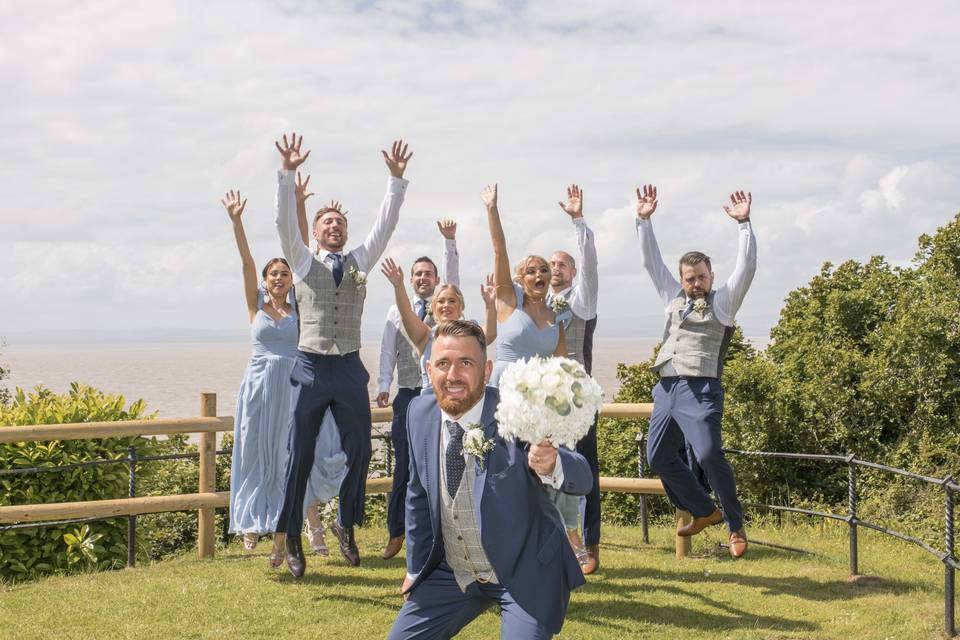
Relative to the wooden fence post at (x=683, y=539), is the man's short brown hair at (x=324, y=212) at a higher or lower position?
higher

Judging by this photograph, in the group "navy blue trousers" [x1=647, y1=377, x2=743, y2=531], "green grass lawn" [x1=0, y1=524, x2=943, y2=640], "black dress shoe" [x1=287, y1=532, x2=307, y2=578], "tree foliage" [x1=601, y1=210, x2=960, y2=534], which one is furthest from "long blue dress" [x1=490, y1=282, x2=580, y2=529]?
"tree foliage" [x1=601, y1=210, x2=960, y2=534]

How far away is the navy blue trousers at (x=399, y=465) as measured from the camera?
823cm

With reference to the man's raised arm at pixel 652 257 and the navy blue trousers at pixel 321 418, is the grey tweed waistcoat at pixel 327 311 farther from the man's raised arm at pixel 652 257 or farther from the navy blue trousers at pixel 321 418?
the man's raised arm at pixel 652 257

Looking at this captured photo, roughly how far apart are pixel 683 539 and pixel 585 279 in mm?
2800

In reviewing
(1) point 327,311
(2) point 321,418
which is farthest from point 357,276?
(2) point 321,418

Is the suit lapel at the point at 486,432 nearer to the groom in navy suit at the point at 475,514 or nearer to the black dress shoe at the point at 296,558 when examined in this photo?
the groom in navy suit at the point at 475,514

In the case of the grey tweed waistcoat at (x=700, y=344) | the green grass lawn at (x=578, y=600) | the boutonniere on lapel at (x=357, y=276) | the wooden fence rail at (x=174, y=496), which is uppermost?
the boutonniere on lapel at (x=357, y=276)

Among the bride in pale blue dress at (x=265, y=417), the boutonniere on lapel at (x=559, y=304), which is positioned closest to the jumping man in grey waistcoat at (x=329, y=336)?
the bride in pale blue dress at (x=265, y=417)

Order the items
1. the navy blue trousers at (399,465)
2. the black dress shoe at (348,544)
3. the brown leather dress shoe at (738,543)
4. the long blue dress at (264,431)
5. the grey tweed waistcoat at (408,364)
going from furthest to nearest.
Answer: the grey tweed waistcoat at (408,364), the long blue dress at (264,431), the navy blue trousers at (399,465), the black dress shoe at (348,544), the brown leather dress shoe at (738,543)

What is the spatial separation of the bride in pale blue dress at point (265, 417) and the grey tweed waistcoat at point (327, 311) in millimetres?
772

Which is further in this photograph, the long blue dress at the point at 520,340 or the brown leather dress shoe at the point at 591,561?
the brown leather dress shoe at the point at 591,561

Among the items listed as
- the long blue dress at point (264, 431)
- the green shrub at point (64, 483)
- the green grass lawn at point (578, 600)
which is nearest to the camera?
the green grass lawn at point (578, 600)

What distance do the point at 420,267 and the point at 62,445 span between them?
3744 mm

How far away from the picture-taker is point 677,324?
8.02 meters
